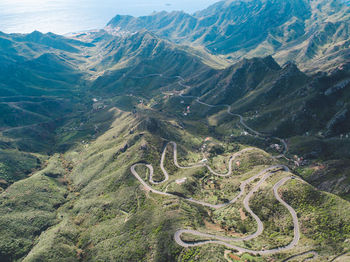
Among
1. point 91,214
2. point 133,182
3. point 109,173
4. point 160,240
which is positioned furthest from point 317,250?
point 109,173

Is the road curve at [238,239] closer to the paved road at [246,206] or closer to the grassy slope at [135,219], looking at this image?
the paved road at [246,206]

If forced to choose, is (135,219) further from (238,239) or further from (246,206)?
(246,206)

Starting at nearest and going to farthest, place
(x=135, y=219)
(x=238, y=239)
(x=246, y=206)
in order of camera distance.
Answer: (x=238, y=239)
(x=135, y=219)
(x=246, y=206)

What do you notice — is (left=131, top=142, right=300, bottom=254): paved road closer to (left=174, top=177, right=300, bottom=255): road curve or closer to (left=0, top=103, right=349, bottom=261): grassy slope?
(left=174, top=177, right=300, bottom=255): road curve

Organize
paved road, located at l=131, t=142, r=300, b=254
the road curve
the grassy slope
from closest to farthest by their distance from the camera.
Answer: the road curve, paved road, located at l=131, t=142, r=300, b=254, the grassy slope

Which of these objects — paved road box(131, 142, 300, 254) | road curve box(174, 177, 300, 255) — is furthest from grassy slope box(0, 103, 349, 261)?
paved road box(131, 142, 300, 254)

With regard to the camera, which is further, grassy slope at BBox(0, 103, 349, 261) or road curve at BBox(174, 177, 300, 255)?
grassy slope at BBox(0, 103, 349, 261)

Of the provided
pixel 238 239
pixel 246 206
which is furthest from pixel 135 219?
pixel 246 206

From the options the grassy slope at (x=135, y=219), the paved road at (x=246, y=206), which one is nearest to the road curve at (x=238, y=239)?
the paved road at (x=246, y=206)

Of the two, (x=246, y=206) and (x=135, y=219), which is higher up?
(x=135, y=219)

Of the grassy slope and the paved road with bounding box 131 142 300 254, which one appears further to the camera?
the grassy slope

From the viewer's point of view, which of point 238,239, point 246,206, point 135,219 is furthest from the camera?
point 246,206

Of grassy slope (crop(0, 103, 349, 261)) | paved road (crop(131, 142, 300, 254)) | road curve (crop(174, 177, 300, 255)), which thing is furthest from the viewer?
grassy slope (crop(0, 103, 349, 261))
